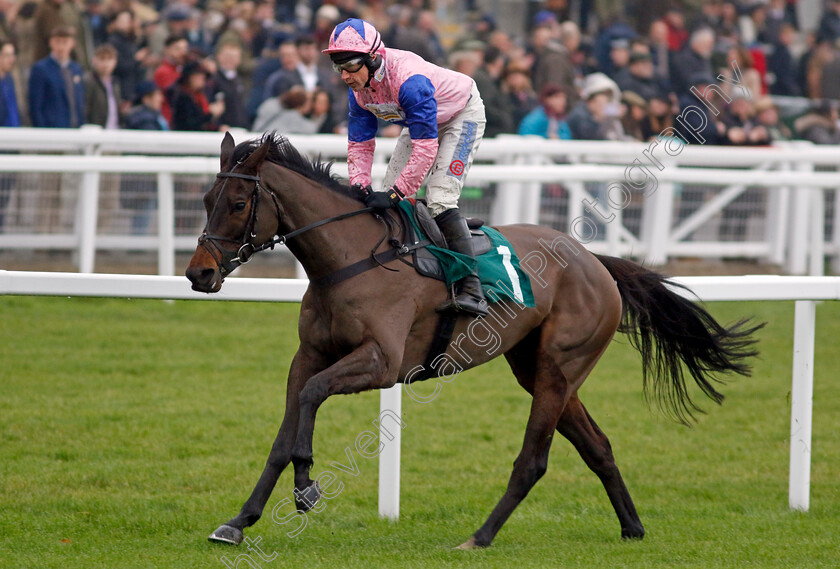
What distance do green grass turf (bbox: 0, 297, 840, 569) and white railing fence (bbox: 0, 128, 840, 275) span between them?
82cm

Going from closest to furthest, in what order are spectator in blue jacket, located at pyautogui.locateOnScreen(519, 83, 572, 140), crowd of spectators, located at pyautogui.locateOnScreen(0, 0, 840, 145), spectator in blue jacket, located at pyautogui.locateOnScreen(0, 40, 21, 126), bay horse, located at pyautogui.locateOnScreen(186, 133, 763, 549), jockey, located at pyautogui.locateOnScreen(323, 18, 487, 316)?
bay horse, located at pyautogui.locateOnScreen(186, 133, 763, 549) < jockey, located at pyautogui.locateOnScreen(323, 18, 487, 316) < spectator in blue jacket, located at pyautogui.locateOnScreen(0, 40, 21, 126) < crowd of spectators, located at pyautogui.locateOnScreen(0, 0, 840, 145) < spectator in blue jacket, located at pyautogui.locateOnScreen(519, 83, 572, 140)

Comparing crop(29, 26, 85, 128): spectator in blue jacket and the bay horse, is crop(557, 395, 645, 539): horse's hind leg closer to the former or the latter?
the bay horse

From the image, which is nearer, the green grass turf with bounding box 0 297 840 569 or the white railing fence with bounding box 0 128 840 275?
the green grass turf with bounding box 0 297 840 569

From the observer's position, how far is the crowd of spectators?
9.96 metres

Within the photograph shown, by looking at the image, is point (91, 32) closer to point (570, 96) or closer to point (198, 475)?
point (570, 96)

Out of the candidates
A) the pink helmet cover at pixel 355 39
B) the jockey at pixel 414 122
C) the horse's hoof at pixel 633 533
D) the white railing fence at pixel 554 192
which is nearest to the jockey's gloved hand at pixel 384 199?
the jockey at pixel 414 122

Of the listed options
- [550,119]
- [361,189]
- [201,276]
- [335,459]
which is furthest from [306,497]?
[550,119]

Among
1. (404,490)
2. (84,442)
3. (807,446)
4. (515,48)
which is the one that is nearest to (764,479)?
(807,446)

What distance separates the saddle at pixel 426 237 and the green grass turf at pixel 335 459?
43.1 inches

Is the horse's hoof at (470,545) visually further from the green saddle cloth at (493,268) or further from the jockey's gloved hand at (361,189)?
the jockey's gloved hand at (361,189)

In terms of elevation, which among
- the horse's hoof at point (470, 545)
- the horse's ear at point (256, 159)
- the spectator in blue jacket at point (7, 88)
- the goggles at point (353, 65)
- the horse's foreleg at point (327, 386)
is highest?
the spectator in blue jacket at point (7, 88)

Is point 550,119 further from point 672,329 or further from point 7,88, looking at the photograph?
point 672,329

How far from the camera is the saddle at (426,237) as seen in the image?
4383 millimetres

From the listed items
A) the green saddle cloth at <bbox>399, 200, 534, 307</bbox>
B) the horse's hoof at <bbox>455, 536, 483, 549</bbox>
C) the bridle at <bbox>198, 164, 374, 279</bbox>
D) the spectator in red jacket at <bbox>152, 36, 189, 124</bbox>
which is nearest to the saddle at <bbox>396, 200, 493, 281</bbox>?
the green saddle cloth at <bbox>399, 200, 534, 307</bbox>
